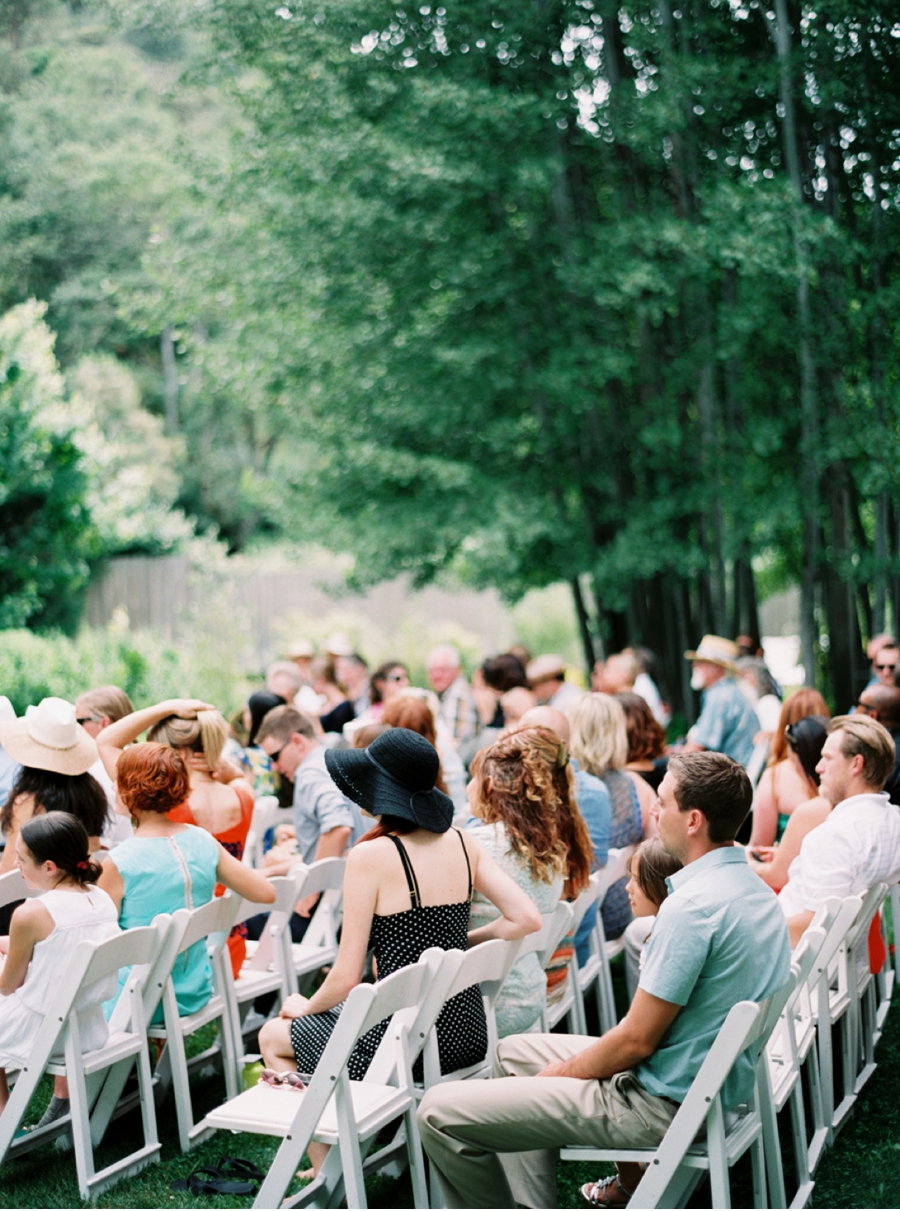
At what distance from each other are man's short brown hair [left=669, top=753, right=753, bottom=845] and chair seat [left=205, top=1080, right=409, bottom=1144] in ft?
3.89

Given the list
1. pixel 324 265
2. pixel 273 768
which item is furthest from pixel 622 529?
pixel 273 768

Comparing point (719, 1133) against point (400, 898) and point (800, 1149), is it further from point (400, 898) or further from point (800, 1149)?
point (400, 898)

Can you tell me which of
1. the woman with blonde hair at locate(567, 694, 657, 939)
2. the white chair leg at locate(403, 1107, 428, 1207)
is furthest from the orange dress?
the woman with blonde hair at locate(567, 694, 657, 939)

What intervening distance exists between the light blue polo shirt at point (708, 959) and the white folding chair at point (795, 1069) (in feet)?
1.53

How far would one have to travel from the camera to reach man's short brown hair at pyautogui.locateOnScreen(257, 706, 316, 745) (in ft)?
18.4

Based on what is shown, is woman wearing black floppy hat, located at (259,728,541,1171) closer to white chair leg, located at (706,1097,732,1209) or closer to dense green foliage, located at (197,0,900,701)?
white chair leg, located at (706,1097,732,1209)

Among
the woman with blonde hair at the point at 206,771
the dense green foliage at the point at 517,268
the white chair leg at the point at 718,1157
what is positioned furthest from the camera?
the dense green foliage at the point at 517,268

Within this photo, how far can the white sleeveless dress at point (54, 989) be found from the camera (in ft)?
11.9

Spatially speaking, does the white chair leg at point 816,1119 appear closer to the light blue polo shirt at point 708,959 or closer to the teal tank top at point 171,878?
the light blue polo shirt at point 708,959

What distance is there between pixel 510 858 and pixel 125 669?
358 inches

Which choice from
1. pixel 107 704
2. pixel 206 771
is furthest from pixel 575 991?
pixel 107 704

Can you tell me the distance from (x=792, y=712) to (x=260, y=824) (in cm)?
260

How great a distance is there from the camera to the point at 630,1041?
291 cm

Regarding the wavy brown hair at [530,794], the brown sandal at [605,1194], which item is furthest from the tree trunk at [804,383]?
the brown sandal at [605,1194]
